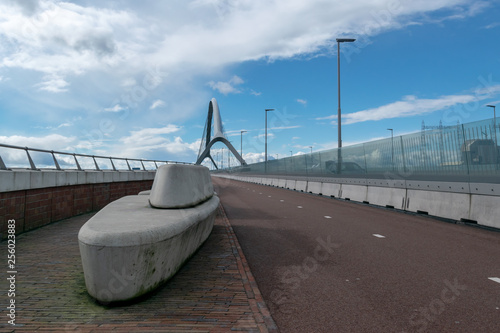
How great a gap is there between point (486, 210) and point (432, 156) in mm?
3540

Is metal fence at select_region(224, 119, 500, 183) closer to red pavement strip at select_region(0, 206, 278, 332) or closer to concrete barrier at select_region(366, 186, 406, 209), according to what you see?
concrete barrier at select_region(366, 186, 406, 209)

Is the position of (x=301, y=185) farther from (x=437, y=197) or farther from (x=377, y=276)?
(x=377, y=276)

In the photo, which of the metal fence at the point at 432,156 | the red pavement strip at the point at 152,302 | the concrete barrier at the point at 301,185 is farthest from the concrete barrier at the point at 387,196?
the concrete barrier at the point at 301,185

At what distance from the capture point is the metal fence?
9.74m

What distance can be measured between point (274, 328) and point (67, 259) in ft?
14.5

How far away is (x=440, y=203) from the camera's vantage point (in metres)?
10.9

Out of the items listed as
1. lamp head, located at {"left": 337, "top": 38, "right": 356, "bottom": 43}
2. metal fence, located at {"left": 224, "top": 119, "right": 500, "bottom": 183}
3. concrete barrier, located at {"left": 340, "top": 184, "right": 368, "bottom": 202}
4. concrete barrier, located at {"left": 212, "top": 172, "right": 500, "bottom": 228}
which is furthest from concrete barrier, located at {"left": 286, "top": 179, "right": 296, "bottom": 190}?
lamp head, located at {"left": 337, "top": 38, "right": 356, "bottom": 43}

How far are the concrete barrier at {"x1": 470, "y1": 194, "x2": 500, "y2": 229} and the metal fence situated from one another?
1.65ft

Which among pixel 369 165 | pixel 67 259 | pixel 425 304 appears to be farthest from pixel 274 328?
pixel 369 165

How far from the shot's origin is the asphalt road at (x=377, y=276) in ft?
12.1

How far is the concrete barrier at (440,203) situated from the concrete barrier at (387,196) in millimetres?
439

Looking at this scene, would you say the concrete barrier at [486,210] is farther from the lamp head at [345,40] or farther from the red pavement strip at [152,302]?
the lamp head at [345,40]

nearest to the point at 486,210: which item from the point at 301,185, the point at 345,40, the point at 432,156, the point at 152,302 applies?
the point at 432,156

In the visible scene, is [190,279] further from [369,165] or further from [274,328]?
[369,165]
